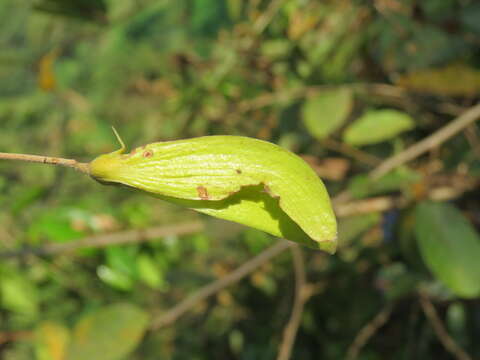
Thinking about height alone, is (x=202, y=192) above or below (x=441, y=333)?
above

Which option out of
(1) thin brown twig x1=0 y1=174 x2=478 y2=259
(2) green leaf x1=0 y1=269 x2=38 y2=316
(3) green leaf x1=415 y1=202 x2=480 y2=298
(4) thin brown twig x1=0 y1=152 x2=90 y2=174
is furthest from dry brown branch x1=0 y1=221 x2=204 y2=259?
(4) thin brown twig x1=0 y1=152 x2=90 y2=174

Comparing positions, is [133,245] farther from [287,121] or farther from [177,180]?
[177,180]

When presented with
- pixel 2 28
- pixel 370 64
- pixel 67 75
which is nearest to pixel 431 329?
pixel 370 64

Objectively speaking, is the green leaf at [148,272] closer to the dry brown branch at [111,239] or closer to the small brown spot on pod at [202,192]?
the dry brown branch at [111,239]

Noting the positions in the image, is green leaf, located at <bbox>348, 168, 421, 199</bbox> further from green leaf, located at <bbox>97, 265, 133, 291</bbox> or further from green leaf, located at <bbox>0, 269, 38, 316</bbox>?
green leaf, located at <bbox>0, 269, 38, 316</bbox>

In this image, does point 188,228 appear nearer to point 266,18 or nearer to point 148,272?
point 148,272

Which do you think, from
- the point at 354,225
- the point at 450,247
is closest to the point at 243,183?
the point at 450,247

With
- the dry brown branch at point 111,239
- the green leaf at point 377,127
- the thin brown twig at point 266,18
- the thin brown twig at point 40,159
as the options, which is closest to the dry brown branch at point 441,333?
the green leaf at point 377,127
